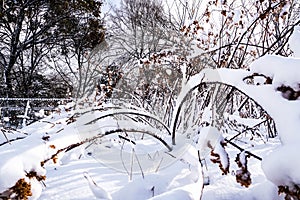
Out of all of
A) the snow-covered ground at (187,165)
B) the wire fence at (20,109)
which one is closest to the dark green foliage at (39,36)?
the wire fence at (20,109)

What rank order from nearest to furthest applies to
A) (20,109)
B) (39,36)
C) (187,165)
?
(187,165) < (20,109) < (39,36)

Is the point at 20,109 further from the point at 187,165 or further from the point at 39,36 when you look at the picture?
the point at 187,165

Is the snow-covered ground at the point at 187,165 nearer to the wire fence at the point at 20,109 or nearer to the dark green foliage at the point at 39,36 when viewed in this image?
the wire fence at the point at 20,109

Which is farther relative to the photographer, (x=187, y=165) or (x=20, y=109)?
(x=20, y=109)

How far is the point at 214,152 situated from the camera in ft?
2.12

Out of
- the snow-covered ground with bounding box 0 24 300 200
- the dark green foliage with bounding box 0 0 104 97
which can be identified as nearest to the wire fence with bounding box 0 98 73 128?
the dark green foliage with bounding box 0 0 104 97

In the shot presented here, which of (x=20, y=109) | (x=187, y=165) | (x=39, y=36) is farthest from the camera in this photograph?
(x=39, y=36)

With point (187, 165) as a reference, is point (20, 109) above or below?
below

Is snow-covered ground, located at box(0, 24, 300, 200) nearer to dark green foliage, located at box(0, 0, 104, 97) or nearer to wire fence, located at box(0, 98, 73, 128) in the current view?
wire fence, located at box(0, 98, 73, 128)

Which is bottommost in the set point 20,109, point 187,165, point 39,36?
point 20,109

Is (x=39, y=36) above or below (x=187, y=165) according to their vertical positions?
above

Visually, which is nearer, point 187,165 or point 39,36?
point 187,165

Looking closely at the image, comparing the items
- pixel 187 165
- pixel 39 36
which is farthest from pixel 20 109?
pixel 187 165

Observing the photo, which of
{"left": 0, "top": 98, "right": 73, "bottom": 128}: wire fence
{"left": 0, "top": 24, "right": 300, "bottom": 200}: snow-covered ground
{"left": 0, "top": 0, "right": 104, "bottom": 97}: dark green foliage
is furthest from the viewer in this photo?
{"left": 0, "top": 0, "right": 104, "bottom": 97}: dark green foliage
